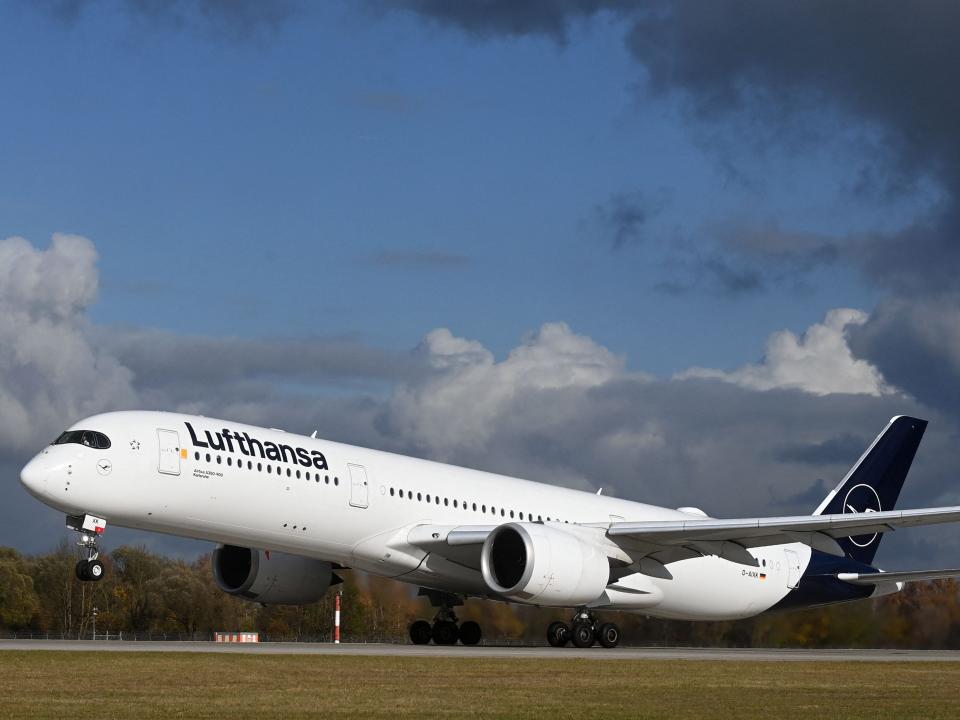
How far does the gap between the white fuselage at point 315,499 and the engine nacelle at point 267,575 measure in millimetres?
2979

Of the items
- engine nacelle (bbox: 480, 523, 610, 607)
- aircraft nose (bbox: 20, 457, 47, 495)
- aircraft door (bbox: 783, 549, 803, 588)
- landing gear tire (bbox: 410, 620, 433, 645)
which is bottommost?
landing gear tire (bbox: 410, 620, 433, 645)

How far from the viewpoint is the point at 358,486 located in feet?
109

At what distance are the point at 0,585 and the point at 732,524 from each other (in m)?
38.0

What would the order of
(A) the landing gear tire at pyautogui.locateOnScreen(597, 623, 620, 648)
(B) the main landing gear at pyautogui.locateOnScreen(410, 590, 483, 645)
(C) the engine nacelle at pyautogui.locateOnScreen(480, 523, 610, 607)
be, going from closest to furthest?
(C) the engine nacelle at pyautogui.locateOnScreen(480, 523, 610, 607)
(A) the landing gear tire at pyautogui.locateOnScreen(597, 623, 620, 648)
(B) the main landing gear at pyautogui.locateOnScreen(410, 590, 483, 645)

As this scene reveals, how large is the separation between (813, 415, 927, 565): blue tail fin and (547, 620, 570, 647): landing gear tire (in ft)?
34.5

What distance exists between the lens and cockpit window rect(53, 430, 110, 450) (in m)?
30.1

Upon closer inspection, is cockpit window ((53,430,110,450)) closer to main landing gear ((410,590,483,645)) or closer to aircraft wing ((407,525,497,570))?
aircraft wing ((407,525,497,570))

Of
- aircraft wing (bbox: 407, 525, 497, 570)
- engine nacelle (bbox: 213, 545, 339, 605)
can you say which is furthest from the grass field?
engine nacelle (bbox: 213, 545, 339, 605)

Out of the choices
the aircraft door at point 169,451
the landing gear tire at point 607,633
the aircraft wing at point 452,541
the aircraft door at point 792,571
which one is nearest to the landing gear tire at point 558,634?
the landing gear tire at point 607,633

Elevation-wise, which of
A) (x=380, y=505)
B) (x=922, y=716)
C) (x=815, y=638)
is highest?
(x=380, y=505)

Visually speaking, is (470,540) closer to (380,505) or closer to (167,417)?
(380,505)

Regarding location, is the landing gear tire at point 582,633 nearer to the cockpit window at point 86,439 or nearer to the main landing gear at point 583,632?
the main landing gear at point 583,632

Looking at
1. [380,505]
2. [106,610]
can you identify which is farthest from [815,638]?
[106,610]

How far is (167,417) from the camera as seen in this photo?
1235 inches
